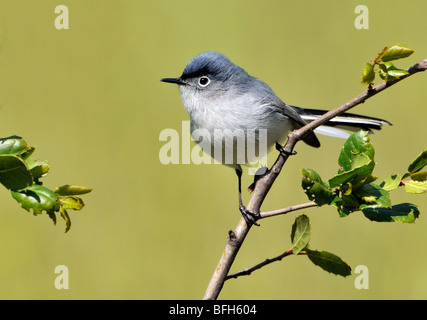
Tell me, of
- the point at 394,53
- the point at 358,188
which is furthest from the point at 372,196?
the point at 394,53

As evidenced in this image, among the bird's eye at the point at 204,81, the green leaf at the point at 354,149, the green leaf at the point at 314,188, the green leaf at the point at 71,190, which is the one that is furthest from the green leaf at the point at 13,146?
the bird's eye at the point at 204,81

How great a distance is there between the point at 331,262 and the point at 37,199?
84 centimetres

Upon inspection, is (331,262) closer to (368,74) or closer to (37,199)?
(368,74)

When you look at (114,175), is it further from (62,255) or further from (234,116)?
(234,116)

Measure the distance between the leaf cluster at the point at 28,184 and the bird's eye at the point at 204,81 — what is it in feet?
5.47

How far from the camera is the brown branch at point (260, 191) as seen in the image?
1295 mm

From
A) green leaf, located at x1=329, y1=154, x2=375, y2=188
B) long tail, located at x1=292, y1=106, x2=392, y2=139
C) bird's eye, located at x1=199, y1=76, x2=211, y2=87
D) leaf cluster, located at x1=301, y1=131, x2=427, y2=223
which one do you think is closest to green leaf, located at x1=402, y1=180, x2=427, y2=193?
leaf cluster, located at x1=301, y1=131, x2=427, y2=223

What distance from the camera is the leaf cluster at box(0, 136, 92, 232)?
1204mm

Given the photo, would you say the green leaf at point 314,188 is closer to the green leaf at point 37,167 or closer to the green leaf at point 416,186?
the green leaf at point 416,186

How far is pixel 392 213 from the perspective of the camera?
1371 mm

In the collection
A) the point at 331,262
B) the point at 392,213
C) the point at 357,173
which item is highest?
the point at 357,173

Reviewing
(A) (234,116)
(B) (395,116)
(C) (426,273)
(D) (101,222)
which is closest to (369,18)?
(B) (395,116)

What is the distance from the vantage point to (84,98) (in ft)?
15.1

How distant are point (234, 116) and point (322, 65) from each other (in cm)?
222
